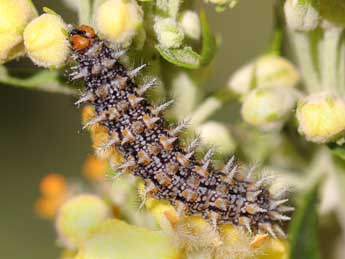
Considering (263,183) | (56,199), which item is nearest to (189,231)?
(263,183)

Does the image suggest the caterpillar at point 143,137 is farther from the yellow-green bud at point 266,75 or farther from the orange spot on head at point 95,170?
the orange spot on head at point 95,170

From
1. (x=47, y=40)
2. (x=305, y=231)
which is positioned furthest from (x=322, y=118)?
(x=47, y=40)

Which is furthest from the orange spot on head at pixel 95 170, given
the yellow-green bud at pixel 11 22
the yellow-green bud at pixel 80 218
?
the yellow-green bud at pixel 11 22

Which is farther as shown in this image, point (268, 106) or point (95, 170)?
point (95, 170)

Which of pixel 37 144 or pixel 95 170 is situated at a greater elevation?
pixel 95 170

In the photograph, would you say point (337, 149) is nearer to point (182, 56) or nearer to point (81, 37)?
point (182, 56)
